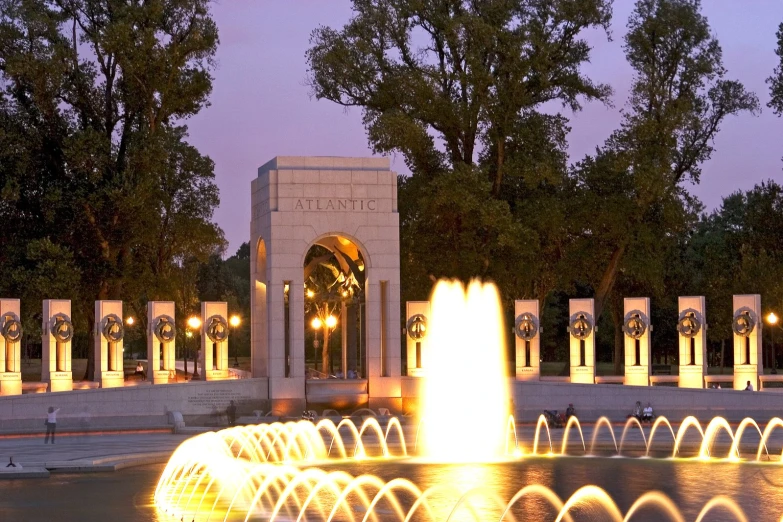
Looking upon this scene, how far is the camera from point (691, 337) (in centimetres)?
4316

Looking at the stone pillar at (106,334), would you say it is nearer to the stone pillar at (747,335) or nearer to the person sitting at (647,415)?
the person sitting at (647,415)

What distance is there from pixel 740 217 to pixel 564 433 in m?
47.2

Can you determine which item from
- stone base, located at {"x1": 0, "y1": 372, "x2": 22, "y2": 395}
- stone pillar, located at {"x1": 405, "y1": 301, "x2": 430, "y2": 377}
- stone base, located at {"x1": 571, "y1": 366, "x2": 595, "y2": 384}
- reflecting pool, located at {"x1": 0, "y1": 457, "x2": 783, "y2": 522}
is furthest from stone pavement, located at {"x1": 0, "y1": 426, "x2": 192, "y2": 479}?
stone base, located at {"x1": 571, "y1": 366, "x2": 595, "y2": 384}

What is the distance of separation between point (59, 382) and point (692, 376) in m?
22.1

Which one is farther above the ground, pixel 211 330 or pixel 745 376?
pixel 211 330

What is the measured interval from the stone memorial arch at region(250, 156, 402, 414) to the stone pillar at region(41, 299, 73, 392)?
6952 millimetres

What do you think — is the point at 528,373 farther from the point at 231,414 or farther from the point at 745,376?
the point at 231,414

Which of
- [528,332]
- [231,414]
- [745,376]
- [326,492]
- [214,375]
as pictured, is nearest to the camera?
[326,492]

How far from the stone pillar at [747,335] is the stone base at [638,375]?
3.06m

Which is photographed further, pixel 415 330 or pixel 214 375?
pixel 214 375

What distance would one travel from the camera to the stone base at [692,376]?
43094 mm

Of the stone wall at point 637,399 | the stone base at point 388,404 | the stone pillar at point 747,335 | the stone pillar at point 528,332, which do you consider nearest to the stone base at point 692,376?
the stone pillar at point 747,335

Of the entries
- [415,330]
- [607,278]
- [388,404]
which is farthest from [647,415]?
[607,278]

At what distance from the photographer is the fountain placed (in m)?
19.9
